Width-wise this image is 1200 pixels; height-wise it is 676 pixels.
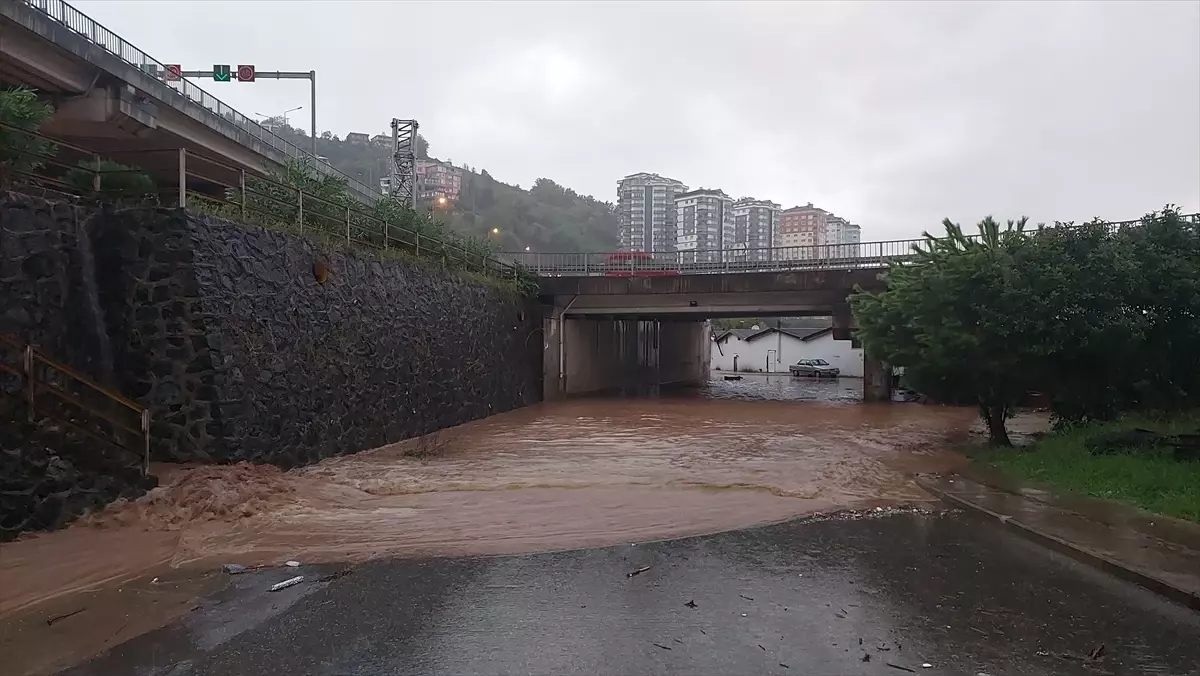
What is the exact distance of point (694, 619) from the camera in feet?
20.2

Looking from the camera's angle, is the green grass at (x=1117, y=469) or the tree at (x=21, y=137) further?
the tree at (x=21, y=137)

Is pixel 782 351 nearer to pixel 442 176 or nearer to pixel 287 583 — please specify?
pixel 442 176

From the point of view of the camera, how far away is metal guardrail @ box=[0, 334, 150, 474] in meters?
9.08

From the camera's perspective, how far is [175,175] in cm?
1405

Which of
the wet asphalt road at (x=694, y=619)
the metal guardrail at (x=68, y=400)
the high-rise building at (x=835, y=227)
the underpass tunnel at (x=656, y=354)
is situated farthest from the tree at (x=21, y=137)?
the high-rise building at (x=835, y=227)

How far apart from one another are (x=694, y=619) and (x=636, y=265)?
30202 mm

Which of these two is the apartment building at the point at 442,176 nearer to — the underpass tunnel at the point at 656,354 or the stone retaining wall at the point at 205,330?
the underpass tunnel at the point at 656,354

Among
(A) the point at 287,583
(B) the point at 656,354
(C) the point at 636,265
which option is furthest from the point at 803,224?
(A) the point at 287,583

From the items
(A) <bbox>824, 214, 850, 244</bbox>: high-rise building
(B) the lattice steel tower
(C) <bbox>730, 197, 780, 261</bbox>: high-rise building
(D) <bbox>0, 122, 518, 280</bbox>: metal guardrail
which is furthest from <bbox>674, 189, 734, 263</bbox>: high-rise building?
(D) <bbox>0, 122, 518, 280</bbox>: metal guardrail

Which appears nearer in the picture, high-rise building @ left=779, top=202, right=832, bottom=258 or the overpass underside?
the overpass underside

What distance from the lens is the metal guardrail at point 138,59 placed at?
21562 mm

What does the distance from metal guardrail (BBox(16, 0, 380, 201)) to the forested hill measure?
51.6 m

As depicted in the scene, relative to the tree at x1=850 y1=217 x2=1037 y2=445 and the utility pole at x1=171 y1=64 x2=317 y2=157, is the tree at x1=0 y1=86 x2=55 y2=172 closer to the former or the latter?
the tree at x1=850 y1=217 x2=1037 y2=445

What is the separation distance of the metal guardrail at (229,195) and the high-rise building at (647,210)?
72.4 m
